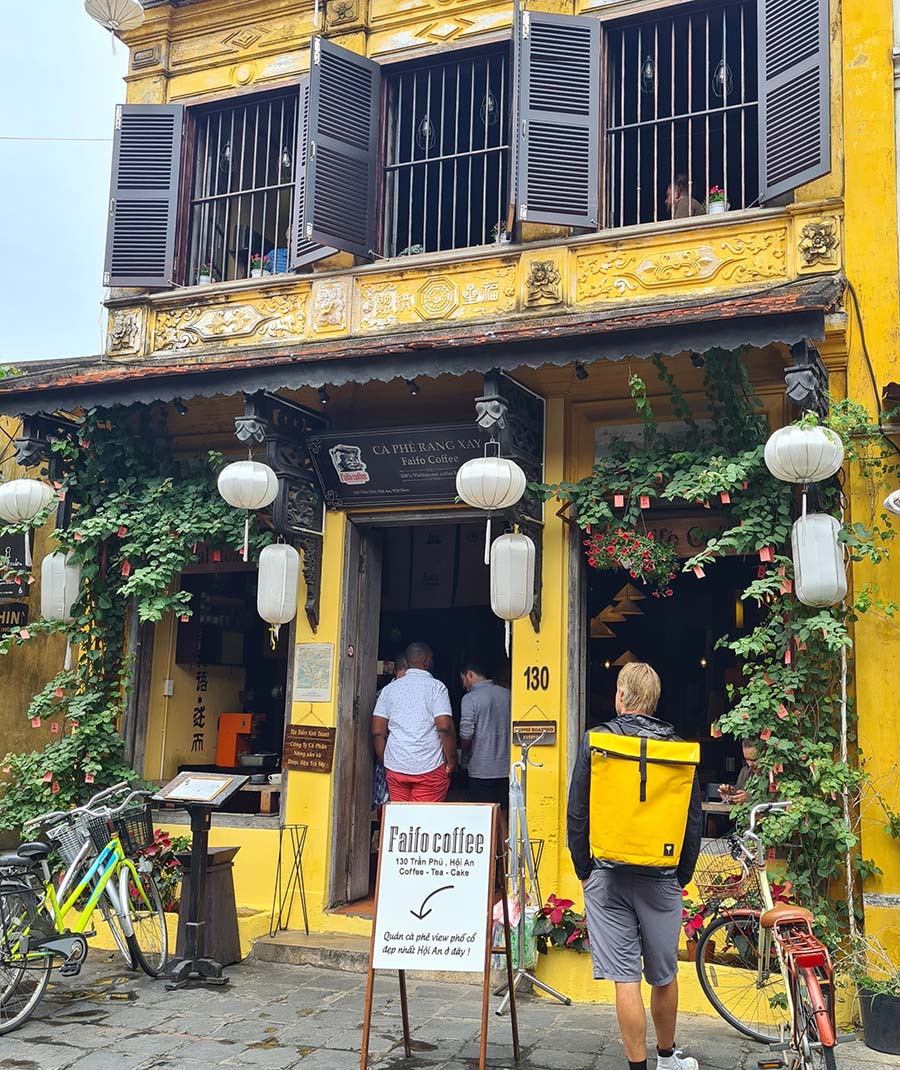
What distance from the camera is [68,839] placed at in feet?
25.6

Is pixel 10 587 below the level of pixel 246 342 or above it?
below

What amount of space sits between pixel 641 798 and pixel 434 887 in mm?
1316

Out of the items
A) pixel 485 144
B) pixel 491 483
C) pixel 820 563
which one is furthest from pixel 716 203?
pixel 820 563

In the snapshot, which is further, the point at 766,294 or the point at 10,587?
the point at 10,587

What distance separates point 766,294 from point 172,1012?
6.29 meters

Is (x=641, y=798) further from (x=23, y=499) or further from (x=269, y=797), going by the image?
(x=23, y=499)

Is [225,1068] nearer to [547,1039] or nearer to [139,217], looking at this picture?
[547,1039]

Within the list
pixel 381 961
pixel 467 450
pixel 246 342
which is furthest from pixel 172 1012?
pixel 246 342

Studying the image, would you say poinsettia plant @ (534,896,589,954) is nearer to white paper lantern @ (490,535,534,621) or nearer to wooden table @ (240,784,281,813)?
white paper lantern @ (490,535,534,621)

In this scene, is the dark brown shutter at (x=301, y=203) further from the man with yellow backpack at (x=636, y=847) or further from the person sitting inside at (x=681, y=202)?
the man with yellow backpack at (x=636, y=847)

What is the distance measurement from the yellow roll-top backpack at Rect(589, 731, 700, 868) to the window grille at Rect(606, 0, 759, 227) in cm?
521

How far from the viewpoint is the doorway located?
9.55 meters

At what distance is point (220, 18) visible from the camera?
11.0 meters

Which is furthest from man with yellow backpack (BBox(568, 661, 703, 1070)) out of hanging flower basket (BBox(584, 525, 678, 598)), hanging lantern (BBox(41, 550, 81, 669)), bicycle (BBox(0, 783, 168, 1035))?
hanging lantern (BBox(41, 550, 81, 669))
